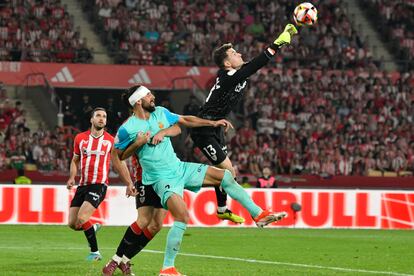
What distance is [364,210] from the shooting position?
27.5 meters

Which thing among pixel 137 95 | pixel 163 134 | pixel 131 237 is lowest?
pixel 131 237

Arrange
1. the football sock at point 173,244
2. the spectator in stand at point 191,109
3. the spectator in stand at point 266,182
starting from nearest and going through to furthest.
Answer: the football sock at point 173,244
the spectator in stand at point 266,182
the spectator in stand at point 191,109

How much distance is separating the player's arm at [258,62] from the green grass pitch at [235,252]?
8.47 feet

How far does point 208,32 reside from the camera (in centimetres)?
3741

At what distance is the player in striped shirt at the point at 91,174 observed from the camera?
55.2 feet

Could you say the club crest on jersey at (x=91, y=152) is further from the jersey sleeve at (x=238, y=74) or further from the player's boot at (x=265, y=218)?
the player's boot at (x=265, y=218)

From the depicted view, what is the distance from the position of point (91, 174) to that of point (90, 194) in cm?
35

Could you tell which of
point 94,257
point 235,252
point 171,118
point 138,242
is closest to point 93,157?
point 94,257

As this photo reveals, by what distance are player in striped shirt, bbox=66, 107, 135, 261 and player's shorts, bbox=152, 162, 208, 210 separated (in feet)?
11.7

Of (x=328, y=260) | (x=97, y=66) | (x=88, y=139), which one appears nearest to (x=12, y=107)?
(x=97, y=66)

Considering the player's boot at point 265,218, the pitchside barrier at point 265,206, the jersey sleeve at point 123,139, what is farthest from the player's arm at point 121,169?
the pitchside barrier at point 265,206

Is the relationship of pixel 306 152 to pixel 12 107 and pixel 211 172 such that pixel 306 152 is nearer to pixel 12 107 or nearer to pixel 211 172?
pixel 12 107

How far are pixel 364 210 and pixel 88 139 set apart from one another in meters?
11.5

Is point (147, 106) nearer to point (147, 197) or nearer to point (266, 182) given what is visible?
point (147, 197)
